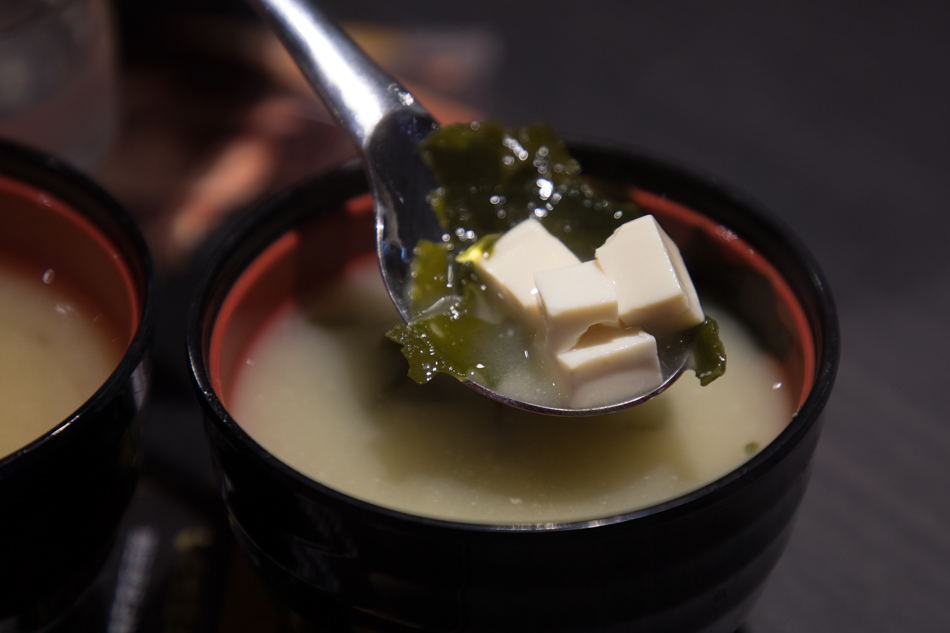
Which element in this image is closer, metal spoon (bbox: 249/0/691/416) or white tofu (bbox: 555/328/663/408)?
white tofu (bbox: 555/328/663/408)

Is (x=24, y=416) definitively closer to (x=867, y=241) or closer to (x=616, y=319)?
(x=616, y=319)

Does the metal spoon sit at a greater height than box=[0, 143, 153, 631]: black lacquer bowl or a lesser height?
greater

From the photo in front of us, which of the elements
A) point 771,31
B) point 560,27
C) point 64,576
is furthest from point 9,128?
point 771,31

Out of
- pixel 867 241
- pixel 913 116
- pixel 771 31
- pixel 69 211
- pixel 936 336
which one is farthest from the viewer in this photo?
pixel 771 31

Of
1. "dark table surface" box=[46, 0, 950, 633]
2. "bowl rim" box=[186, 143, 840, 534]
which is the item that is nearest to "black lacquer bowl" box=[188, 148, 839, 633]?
"bowl rim" box=[186, 143, 840, 534]

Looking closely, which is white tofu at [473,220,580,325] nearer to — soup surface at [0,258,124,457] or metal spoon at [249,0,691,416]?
metal spoon at [249,0,691,416]

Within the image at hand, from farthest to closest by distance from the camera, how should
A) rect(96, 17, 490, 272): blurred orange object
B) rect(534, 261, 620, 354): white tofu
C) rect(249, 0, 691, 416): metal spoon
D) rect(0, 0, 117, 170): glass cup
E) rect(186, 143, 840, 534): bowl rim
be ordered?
rect(96, 17, 490, 272): blurred orange object, rect(0, 0, 117, 170): glass cup, rect(249, 0, 691, 416): metal spoon, rect(534, 261, 620, 354): white tofu, rect(186, 143, 840, 534): bowl rim

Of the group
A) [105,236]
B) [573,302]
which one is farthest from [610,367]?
[105,236]
